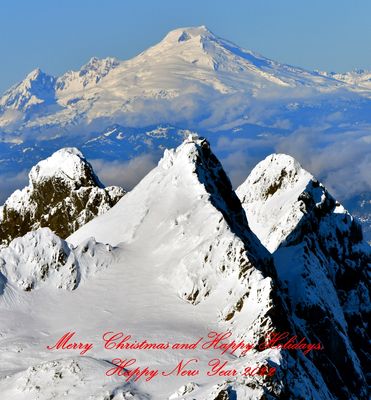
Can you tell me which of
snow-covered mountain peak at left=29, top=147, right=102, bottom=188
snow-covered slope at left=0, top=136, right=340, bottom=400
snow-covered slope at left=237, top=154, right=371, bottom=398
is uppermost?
snow-covered slope at left=0, top=136, right=340, bottom=400

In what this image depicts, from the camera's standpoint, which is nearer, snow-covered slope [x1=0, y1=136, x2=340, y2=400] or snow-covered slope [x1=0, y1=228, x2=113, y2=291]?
snow-covered slope [x1=0, y1=136, x2=340, y2=400]

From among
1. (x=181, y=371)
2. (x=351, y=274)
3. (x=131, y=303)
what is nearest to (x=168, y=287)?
(x=131, y=303)

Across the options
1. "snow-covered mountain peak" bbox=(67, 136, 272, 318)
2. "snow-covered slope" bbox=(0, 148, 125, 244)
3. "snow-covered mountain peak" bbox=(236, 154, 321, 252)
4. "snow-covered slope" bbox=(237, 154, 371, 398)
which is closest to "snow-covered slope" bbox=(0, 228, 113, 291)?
"snow-covered mountain peak" bbox=(67, 136, 272, 318)

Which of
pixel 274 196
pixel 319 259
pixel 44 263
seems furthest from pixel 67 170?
pixel 44 263

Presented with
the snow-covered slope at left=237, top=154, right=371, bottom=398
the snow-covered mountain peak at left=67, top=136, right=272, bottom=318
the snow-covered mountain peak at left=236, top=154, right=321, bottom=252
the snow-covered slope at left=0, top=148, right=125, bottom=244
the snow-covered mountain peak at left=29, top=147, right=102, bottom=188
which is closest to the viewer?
the snow-covered mountain peak at left=67, top=136, right=272, bottom=318

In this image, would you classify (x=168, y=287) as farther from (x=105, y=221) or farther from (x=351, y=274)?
(x=351, y=274)

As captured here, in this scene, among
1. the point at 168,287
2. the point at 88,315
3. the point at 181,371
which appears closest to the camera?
the point at 181,371

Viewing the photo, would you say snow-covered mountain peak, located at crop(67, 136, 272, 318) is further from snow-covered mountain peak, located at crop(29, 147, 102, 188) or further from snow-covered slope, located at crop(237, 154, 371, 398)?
snow-covered mountain peak, located at crop(29, 147, 102, 188)
